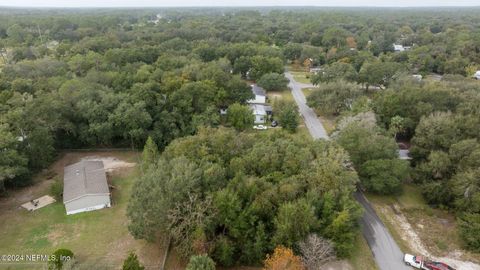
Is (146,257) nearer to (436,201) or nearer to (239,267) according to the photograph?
(239,267)

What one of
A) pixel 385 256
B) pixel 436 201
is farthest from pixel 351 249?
pixel 436 201

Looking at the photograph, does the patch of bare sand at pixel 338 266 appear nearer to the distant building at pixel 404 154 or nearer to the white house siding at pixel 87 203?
the distant building at pixel 404 154

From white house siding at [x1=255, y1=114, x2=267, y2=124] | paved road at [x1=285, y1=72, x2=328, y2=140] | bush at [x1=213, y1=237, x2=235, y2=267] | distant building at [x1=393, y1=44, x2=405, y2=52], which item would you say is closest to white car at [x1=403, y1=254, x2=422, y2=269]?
bush at [x1=213, y1=237, x2=235, y2=267]

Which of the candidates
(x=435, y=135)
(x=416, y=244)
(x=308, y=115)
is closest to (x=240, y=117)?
(x=308, y=115)

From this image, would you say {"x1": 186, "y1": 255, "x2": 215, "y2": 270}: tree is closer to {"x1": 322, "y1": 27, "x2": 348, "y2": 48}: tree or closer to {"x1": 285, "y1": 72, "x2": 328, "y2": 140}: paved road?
{"x1": 285, "y1": 72, "x2": 328, "y2": 140}: paved road

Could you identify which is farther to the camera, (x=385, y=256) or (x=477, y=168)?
(x=477, y=168)
